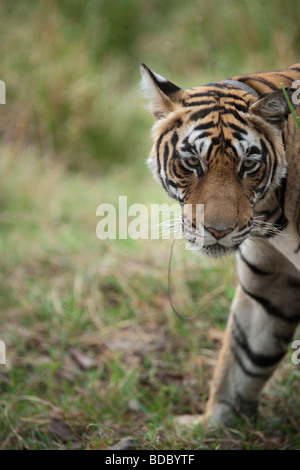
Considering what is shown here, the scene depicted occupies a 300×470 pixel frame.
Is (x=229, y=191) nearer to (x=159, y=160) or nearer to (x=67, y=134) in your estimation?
(x=159, y=160)

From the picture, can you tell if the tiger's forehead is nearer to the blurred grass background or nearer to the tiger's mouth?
the tiger's mouth

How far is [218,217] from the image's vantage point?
2115 mm

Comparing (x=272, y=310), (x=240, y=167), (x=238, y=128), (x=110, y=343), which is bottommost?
(x=110, y=343)

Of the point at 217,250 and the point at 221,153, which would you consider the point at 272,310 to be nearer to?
the point at 217,250

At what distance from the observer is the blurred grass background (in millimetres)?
3092

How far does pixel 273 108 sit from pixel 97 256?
99.8 inches

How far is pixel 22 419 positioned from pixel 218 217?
1.45m

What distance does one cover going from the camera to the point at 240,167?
2.18 m

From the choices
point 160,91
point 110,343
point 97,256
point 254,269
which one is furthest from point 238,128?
point 97,256

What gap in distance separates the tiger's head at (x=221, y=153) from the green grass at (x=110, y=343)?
3.20 ft

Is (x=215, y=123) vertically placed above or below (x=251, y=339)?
above

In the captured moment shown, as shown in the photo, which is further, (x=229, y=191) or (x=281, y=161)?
(x=281, y=161)
